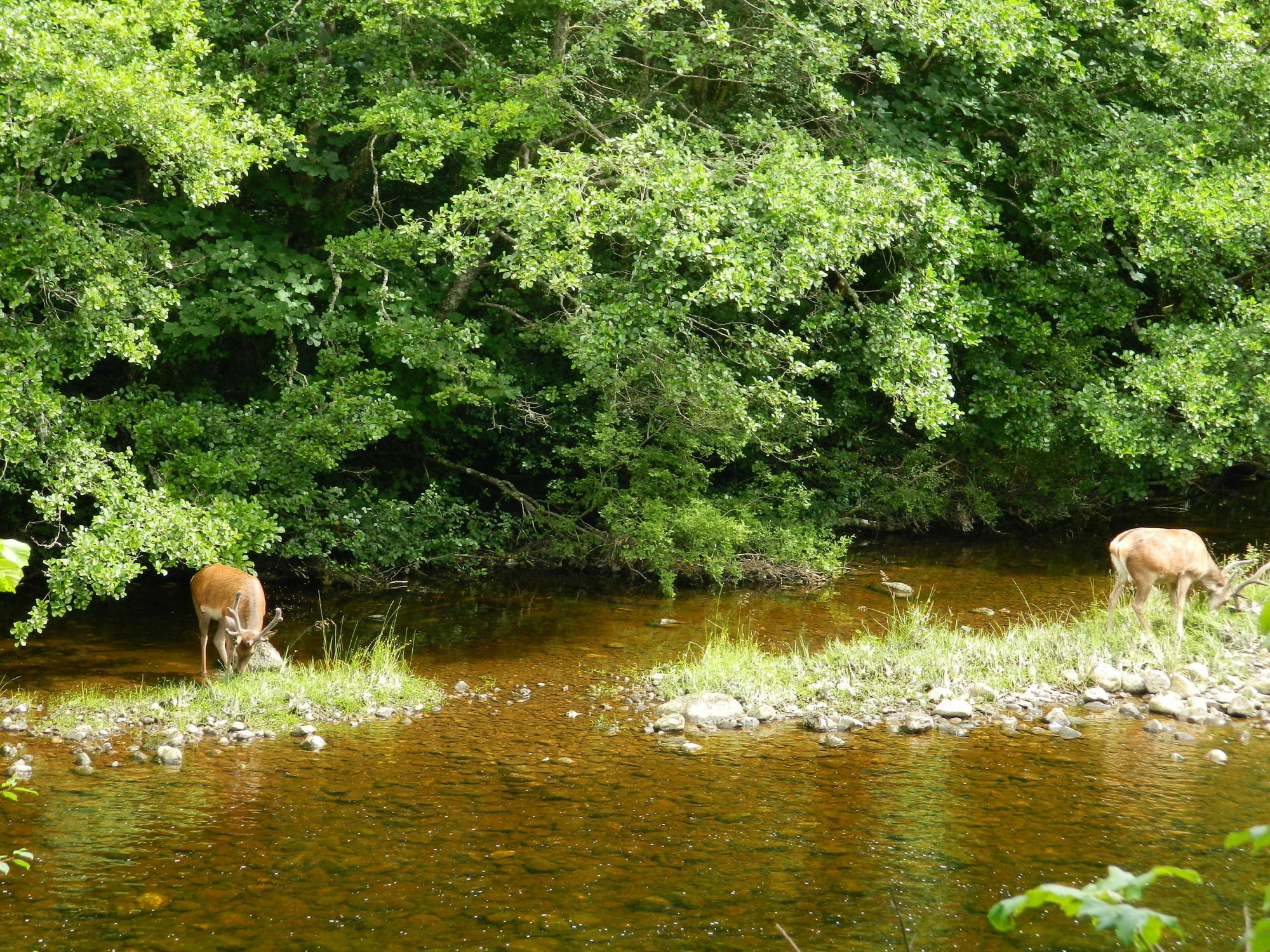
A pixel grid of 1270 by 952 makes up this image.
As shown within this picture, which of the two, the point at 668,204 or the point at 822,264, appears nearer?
the point at 668,204

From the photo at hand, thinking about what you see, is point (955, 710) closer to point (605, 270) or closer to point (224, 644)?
point (224, 644)

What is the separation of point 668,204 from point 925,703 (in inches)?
197

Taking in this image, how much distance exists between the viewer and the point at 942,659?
9.74m

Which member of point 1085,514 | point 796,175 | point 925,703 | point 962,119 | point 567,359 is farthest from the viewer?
point 1085,514

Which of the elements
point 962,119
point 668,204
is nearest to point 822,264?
point 668,204

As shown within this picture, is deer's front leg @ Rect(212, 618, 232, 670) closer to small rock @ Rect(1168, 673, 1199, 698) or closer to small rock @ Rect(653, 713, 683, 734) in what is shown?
small rock @ Rect(653, 713, 683, 734)

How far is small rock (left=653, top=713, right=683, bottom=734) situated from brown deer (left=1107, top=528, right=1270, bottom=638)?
4.37 meters

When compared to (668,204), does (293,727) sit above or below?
below

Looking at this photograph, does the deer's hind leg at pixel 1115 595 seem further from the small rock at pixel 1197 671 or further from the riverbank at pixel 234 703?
the riverbank at pixel 234 703

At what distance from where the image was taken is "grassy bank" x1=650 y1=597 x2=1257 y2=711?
9.34 metres

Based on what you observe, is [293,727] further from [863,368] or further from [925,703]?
[863,368]

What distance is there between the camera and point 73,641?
37.0 feet

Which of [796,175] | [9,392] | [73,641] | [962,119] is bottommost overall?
[73,641]

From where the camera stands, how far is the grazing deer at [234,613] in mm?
9602
